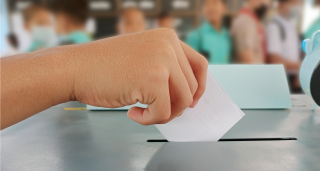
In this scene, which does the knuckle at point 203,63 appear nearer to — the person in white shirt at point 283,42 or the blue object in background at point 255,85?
the blue object in background at point 255,85

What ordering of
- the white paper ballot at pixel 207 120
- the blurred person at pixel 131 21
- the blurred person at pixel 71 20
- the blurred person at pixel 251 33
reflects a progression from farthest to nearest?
the blurred person at pixel 71 20 < the blurred person at pixel 131 21 < the blurred person at pixel 251 33 < the white paper ballot at pixel 207 120

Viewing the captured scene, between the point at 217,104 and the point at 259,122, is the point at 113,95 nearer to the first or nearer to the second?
the point at 217,104

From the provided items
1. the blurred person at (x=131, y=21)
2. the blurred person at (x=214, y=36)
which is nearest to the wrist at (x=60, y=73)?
the blurred person at (x=214, y=36)

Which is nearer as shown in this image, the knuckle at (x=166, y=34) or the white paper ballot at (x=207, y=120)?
the knuckle at (x=166, y=34)

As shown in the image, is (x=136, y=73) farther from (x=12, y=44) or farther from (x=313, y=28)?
(x=12, y=44)

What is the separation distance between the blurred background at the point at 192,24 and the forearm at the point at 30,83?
78.6 inches

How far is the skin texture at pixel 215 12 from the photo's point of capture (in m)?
2.29

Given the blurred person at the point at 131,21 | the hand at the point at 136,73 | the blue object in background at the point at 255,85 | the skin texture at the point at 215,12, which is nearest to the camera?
the hand at the point at 136,73

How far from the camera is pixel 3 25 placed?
3.10 m

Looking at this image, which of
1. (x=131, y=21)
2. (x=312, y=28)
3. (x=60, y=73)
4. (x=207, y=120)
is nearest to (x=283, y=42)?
(x=312, y=28)

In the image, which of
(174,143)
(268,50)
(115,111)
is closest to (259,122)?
(174,143)

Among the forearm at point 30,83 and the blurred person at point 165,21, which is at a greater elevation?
the forearm at point 30,83

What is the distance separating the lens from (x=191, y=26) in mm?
2633

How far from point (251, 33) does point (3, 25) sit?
2.93 meters
